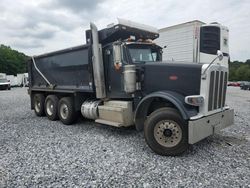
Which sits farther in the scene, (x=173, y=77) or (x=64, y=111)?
(x=64, y=111)

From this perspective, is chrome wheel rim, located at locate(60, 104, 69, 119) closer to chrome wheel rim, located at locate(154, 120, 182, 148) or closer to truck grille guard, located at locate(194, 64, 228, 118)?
chrome wheel rim, located at locate(154, 120, 182, 148)

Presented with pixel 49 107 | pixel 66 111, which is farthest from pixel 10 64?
pixel 66 111

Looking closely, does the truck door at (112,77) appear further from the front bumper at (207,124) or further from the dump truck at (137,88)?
the front bumper at (207,124)

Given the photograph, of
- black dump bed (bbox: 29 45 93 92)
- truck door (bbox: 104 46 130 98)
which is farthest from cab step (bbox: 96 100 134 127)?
black dump bed (bbox: 29 45 93 92)

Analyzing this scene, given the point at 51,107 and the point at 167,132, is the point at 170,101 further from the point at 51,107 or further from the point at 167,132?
the point at 51,107

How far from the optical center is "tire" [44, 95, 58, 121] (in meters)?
8.50

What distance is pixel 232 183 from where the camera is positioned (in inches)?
143

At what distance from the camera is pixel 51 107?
8766 mm

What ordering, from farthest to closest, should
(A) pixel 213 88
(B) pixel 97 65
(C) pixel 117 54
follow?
1. (B) pixel 97 65
2. (C) pixel 117 54
3. (A) pixel 213 88

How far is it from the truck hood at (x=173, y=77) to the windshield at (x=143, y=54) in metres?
0.38

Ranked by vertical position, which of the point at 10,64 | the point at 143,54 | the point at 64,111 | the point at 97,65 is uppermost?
the point at 10,64

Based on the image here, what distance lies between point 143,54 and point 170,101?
191cm

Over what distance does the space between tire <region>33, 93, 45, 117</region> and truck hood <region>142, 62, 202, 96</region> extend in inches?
206

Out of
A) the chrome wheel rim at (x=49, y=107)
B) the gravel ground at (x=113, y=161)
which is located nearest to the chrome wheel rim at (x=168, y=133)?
the gravel ground at (x=113, y=161)
